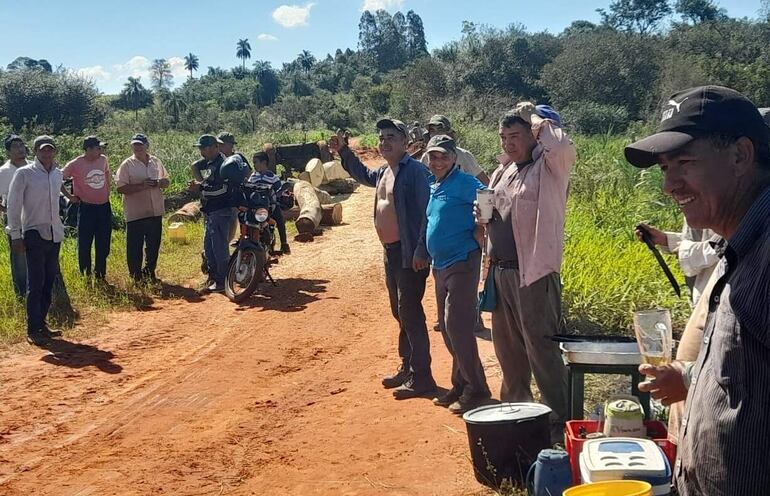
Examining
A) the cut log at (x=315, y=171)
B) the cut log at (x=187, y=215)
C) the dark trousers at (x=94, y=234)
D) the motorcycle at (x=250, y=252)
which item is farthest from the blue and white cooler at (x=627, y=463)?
the cut log at (x=315, y=171)

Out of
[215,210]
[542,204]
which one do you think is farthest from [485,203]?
[215,210]

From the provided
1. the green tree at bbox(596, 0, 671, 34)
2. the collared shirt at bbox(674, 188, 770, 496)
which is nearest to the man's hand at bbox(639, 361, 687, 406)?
A: the collared shirt at bbox(674, 188, 770, 496)

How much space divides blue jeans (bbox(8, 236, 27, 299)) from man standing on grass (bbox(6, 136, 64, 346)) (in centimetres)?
87

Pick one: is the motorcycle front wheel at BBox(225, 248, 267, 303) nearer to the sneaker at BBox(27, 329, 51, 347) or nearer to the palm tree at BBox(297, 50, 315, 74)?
the sneaker at BBox(27, 329, 51, 347)

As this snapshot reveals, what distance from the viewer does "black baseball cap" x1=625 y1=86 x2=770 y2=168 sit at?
179 cm

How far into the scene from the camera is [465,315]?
500cm

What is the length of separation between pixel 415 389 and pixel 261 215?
4.51 m

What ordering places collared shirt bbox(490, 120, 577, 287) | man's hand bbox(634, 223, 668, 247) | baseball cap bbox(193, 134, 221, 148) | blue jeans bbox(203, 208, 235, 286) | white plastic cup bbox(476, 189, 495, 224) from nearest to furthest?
man's hand bbox(634, 223, 668, 247) → collared shirt bbox(490, 120, 577, 287) → white plastic cup bbox(476, 189, 495, 224) → baseball cap bbox(193, 134, 221, 148) → blue jeans bbox(203, 208, 235, 286)

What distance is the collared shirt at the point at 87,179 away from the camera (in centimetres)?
901

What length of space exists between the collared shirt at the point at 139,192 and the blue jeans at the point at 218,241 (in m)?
0.74

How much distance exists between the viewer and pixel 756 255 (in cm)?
164

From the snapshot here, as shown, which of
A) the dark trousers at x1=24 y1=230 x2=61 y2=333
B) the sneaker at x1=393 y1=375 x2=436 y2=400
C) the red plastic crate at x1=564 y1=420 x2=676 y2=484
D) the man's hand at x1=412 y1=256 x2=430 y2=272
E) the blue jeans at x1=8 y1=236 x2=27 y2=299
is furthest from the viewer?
the blue jeans at x1=8 y1=236 x2=27 y2=299

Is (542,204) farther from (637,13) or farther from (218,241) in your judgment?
(637,13)

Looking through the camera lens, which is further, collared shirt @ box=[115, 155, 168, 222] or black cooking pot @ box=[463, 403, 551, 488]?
collared shirt @ box=[115, 155, 168, 222]
